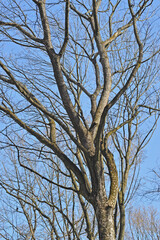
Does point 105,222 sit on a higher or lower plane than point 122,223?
lower

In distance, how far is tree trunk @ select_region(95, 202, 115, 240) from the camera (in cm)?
259

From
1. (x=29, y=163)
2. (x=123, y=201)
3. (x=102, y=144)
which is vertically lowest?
(x=123, y=201)

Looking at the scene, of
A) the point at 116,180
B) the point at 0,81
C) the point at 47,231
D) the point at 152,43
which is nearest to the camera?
the point at 116,180

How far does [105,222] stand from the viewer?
263cm

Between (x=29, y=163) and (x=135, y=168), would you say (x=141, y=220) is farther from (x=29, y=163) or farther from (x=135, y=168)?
(x=135, y=168)

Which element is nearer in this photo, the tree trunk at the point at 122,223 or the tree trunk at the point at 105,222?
the tree trunk at the point at 105,222

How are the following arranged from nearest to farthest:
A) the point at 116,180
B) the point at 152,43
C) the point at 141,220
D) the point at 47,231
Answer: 1. the point at 116,180
2. the point at 152,43
3. the point at 47,231
4. the point at 141,220

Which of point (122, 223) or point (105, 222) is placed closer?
point (105, 222)

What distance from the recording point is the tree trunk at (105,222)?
2.59 m

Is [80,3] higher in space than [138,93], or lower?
higher

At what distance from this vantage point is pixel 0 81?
3635mm

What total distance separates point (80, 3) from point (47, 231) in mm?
4648

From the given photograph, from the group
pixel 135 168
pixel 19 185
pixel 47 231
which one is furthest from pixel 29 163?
pixel 135 168

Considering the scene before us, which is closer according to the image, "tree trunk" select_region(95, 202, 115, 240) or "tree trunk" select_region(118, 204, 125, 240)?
"tree trunk" select_region(95, 202, 115, 240)
